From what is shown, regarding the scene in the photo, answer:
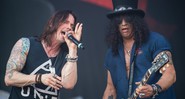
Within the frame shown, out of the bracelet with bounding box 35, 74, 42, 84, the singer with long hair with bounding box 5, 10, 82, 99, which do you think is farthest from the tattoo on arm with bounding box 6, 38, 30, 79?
the bracelet with bounding box 35, 74, 42, 84

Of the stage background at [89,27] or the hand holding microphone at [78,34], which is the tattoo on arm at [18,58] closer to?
the hand holding microphone at [78,34]

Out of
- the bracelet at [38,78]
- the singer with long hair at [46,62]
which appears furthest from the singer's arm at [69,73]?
the bracelet at [38,78]

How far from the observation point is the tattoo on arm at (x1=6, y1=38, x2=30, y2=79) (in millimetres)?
2400

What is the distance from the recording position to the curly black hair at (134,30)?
282 cm

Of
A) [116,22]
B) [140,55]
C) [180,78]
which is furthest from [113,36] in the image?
[180,78]

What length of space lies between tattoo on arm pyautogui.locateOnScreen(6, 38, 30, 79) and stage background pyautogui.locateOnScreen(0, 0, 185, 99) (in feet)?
2.98

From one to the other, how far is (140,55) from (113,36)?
0.34m

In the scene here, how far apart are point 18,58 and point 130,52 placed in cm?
95

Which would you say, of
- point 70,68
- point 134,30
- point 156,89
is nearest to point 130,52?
point 134,30

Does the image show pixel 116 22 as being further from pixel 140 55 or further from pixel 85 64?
pixel 85 64

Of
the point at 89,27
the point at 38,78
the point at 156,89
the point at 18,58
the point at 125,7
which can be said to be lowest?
the point at 156,89

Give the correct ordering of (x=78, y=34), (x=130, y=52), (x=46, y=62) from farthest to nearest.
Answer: (x=130, y=52)
(x=46, y=62)
(x=78, y=34)

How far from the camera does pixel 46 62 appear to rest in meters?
2.54

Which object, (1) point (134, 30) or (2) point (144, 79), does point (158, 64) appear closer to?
(2) point (144, 79)
